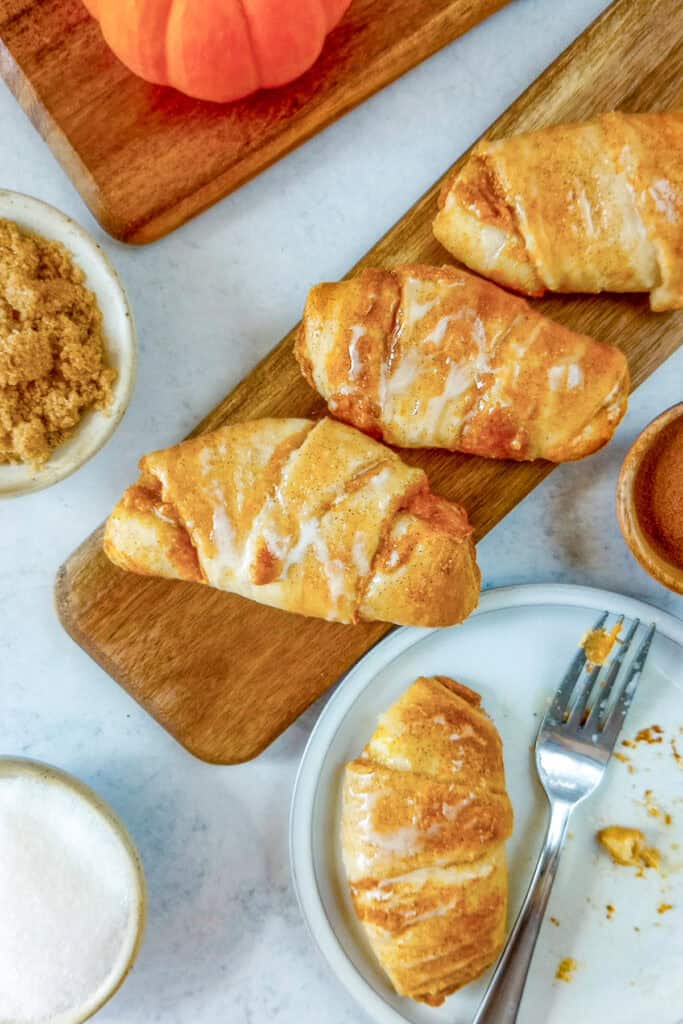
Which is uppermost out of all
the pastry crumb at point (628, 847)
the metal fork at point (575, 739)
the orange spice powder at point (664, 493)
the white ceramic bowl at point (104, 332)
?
the white ceramic bowl at point (104, 332)

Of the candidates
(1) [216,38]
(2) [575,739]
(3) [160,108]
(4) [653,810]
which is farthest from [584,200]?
(4) [653,810]

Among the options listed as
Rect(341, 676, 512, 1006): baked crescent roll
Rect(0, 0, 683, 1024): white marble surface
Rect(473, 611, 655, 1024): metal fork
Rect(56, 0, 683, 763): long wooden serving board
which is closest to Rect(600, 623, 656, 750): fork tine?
Rect(473, 611, 655, 1024): metal fork

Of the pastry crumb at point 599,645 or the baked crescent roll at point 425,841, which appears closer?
the baked crescent roll at point 425,841

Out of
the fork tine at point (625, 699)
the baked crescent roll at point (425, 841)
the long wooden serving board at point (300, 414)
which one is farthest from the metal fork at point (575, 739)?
the long wooden serving board at point (300, 414)

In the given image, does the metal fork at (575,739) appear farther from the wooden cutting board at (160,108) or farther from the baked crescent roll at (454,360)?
the wooden cutting board at (160,108)

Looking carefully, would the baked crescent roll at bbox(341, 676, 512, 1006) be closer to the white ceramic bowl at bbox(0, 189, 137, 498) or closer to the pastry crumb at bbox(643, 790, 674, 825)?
the pastry crumb at bbox(643, 790, 674, 825)

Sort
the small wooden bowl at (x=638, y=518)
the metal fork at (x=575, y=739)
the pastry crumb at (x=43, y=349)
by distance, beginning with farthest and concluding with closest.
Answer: the metal fork at (x=575, y=739), the small wooden bowl at (x=638, y=518), the pastry crumb at (x=43, y=349)
